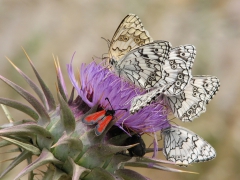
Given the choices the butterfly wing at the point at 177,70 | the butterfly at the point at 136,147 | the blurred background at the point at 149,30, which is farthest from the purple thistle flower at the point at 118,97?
the blurred background at the point at 149,30

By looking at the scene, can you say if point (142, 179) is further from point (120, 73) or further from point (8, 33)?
point (8, 33)

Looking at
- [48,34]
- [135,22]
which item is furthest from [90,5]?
[135,22]

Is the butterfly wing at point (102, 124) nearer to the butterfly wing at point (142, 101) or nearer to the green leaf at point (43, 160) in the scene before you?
the butterfly wing at point (142, 101)

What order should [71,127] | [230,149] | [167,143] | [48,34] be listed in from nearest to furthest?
[71,127] → [167,143] → [230,149] → [48,34]

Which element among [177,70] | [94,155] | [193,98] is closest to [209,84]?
[193,98]

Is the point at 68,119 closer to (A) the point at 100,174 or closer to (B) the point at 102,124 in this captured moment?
(B) the point at 102,124

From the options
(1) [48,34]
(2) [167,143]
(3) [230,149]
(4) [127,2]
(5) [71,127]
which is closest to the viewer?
(5) [71,127]
